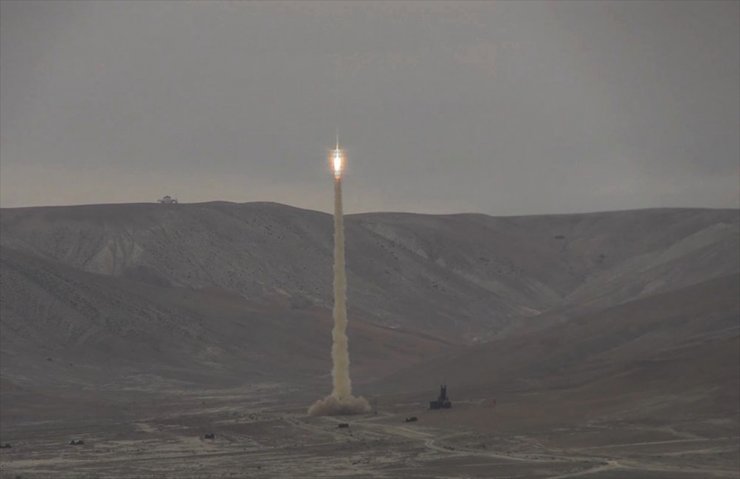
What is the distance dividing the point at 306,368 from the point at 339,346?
193 ft


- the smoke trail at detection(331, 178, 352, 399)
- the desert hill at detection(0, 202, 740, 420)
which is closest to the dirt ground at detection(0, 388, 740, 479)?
the smoke trail at detection(331, 178, 352, 399)

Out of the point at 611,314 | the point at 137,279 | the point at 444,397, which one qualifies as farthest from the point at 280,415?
the point at 137,279

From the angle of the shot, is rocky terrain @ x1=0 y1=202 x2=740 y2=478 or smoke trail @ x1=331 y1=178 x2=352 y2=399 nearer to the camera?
rocky terrain @ x1=0 y1=202 x2=740 y2=478

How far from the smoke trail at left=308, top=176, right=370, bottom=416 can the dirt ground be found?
1.76 meters

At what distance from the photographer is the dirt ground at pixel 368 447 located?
68438 mm

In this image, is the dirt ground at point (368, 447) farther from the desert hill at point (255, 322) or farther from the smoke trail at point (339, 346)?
the desert hill at point (255, 322)

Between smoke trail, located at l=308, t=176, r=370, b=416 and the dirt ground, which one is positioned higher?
smoke trail, located at l=308, t=176, r=370, b=416

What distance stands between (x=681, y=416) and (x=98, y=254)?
364 feet

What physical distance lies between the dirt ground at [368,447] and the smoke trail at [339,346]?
1764 millimetres

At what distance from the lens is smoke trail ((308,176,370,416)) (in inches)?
3477

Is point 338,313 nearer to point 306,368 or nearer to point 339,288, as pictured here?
point 339,288

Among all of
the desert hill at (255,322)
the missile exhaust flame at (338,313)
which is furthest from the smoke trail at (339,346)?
the desert hill at (255,322)

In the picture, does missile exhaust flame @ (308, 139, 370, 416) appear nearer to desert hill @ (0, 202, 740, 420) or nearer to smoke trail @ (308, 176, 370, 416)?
smoke trail @ (308, 176, 370, 416)

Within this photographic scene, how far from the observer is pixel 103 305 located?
157125 mm
